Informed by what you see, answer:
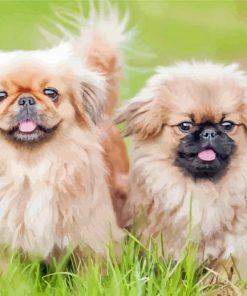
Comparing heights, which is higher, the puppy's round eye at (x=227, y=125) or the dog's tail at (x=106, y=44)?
the dog's tail at (x=106, y=44)

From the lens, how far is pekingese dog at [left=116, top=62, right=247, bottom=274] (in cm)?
151

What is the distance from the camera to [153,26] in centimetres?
168

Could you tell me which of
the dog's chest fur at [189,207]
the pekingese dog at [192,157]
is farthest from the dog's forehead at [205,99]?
the dog's chest fur at [189,207]

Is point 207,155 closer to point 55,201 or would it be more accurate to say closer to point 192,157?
point 192,157

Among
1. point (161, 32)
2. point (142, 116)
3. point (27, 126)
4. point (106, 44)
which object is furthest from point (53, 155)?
point (161, 32)

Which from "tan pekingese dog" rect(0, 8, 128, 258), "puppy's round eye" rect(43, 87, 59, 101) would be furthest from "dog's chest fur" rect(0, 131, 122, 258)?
"puppy's round eye" rect(43, 87, 59, 101)

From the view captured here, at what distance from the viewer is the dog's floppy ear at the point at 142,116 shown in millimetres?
1540

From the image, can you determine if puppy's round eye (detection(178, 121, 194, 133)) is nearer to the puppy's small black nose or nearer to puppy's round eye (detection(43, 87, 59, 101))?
the puppy's small black nose

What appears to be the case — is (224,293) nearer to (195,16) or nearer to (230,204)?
(230,204)

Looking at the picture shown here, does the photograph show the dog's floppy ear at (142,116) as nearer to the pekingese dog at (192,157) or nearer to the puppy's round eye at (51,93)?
the pekingese dog at (192,157)

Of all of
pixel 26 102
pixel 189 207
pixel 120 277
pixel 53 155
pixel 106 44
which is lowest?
pixel 120 277

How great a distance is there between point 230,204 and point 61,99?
45 cm

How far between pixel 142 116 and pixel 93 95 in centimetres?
12

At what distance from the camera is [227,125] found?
5.00ft
